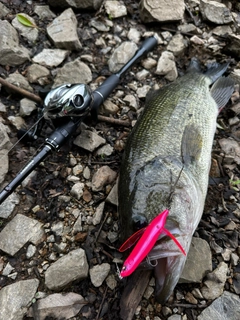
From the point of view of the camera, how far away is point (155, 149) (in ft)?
10.9

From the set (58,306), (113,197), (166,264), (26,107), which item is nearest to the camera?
(166,264)

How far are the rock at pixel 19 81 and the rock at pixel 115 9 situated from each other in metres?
1.91

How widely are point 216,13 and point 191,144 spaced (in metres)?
3.18

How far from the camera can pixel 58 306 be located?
2.86m

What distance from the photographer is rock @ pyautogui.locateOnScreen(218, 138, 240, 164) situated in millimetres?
4031

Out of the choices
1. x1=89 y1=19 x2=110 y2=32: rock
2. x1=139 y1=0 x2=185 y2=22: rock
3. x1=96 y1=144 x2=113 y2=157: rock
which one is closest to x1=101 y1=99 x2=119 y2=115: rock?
x1=96 y1=144 x2=113 y2=157: rock

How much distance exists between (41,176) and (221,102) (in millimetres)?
2509

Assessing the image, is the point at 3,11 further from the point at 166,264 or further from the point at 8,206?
the point at 166,264

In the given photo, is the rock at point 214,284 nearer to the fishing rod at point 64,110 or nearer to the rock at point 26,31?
the fishing rod at point 64,110

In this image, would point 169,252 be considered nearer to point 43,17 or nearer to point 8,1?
point 43,17

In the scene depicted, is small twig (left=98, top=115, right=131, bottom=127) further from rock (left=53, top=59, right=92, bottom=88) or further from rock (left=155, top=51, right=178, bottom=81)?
rock (left=155, top=51, right=178, bottom=81)

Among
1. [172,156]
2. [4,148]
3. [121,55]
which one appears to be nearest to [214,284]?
[172,156]

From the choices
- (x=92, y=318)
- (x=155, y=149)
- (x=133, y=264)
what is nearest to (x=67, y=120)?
(x=155, y=149)

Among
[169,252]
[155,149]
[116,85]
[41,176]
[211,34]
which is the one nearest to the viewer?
[169,252]
